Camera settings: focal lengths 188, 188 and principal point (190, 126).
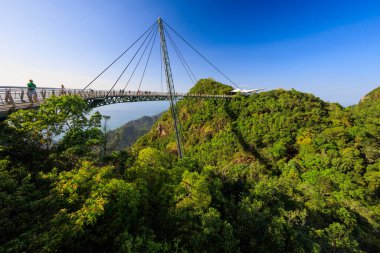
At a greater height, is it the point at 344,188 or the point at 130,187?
the point at 130,187

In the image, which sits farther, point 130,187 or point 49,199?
point 130,187

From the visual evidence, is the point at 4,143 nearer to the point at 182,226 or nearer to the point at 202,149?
the point at 182,226

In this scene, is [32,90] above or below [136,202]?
above

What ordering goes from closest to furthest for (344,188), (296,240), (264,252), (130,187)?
(130,187), (264,252), (296,240), (344,188)

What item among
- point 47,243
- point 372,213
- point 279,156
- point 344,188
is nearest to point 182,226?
point 47,243

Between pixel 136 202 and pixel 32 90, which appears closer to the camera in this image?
pixel 136 202

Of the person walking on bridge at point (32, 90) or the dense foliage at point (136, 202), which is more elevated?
the person walking on bridge at point (32, 90)

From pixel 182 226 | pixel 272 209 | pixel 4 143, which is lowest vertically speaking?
pixel 272 209

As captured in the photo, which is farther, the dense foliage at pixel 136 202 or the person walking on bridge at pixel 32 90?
the person walking on bridge at pixel 32 90

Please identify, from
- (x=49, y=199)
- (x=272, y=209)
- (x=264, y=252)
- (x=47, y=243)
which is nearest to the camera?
(x=47, y=243)

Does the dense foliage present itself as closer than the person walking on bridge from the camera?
Yes

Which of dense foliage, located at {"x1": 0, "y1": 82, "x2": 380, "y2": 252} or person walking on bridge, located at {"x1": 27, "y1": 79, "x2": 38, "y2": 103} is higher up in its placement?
person walking on bridge, located at {"x1": 27, "y1": 79, "x2": 38, "y2": 103}
